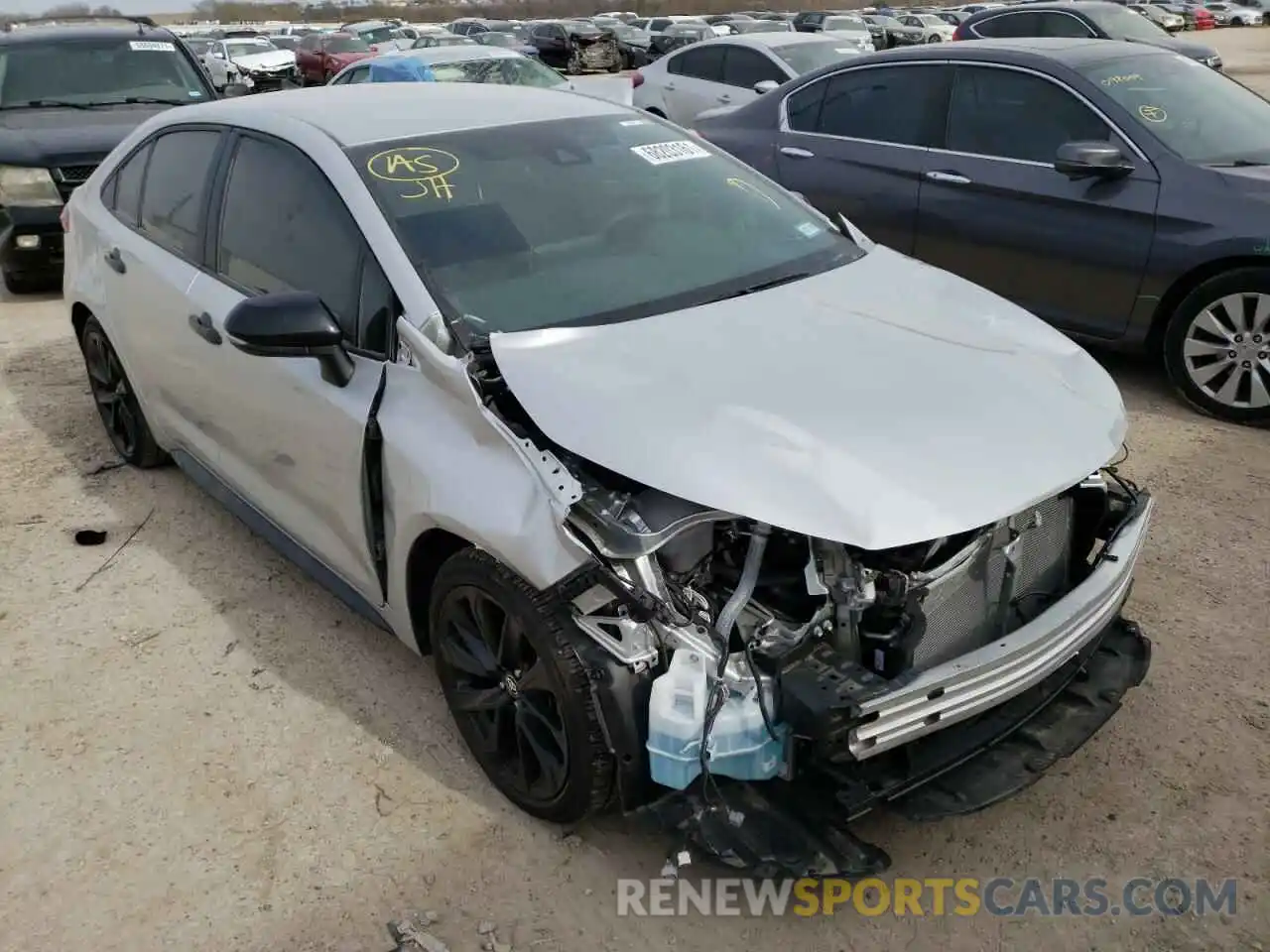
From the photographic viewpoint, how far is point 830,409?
2496 mm

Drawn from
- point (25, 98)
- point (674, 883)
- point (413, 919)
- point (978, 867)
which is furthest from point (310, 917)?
point (25, 98)

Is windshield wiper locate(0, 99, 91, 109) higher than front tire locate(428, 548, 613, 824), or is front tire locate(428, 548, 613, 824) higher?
windshield wiper locate(0, 99, 91, 109)

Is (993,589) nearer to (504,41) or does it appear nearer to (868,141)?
(868,141)

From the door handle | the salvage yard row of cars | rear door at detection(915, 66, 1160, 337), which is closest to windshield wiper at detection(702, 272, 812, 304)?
the salvage yard row of cars

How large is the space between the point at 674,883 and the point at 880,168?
459 centimetres

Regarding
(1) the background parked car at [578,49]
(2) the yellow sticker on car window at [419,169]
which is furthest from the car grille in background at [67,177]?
(1) the background parked car at [578,49]

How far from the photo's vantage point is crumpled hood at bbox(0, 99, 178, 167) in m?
7.43

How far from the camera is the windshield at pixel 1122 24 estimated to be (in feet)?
40.2

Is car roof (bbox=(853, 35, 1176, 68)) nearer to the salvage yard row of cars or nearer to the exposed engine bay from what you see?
the salvage yard row of cars

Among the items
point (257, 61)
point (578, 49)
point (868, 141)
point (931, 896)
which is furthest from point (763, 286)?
point (578, 49)

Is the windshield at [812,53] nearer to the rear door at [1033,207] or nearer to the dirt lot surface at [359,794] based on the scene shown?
the rear door at [1033,207]

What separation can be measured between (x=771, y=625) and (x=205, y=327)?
7.48 feet

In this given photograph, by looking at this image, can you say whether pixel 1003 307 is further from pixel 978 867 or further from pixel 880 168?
pixel 880 168

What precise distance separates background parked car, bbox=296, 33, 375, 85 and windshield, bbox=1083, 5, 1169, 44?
653 inches
